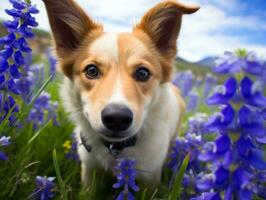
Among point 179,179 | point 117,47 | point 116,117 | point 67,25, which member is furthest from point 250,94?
point 67,25

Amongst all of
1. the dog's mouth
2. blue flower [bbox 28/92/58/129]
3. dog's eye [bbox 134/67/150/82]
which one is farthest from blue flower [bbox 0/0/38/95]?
blue flower [bbox 28/92/58/129]

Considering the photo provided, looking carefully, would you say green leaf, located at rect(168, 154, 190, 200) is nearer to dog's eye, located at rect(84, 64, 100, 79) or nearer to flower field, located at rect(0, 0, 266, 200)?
flower field, located at rect(0, 0, 266, 200)

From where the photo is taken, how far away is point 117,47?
312 cm

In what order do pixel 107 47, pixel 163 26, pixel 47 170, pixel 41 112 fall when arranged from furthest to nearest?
1. pixel 41 112
2. pixel 163 26
3. pixel 47 170
4. pixel 107 47

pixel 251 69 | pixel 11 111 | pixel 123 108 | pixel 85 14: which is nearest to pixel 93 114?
pixel 123 108

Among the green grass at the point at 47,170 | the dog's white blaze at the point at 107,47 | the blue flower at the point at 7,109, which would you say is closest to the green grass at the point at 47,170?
the green grass at the point at 47,170

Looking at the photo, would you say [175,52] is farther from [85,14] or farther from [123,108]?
[123,108]

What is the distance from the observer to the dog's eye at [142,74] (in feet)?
10.0

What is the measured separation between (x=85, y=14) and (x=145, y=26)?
1.79 ft

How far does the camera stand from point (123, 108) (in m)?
2.43

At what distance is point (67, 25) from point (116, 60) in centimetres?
68

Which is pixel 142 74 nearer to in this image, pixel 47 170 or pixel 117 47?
pixel 117 47

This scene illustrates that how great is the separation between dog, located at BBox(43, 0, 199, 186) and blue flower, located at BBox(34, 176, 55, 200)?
487 millimetres

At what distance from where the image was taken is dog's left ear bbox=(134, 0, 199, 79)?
3.27 m
